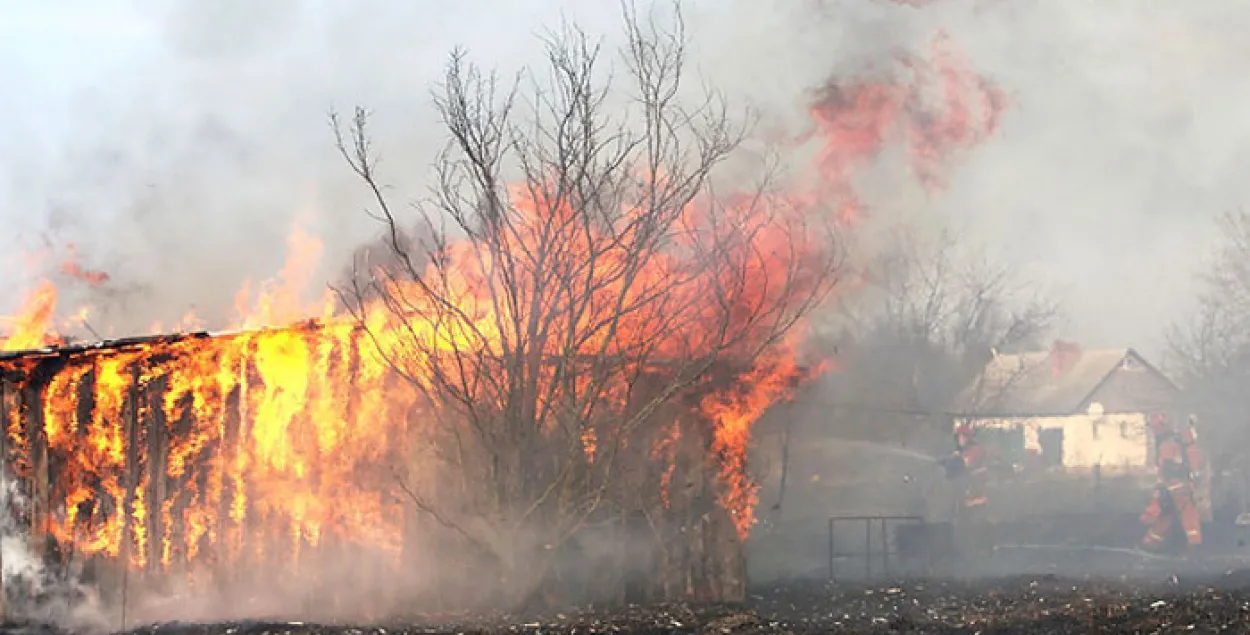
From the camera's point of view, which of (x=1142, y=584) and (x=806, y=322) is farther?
(x=806, y=322)

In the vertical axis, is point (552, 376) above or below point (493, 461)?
above

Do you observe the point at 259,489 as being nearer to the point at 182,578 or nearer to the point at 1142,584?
the point at 182,578

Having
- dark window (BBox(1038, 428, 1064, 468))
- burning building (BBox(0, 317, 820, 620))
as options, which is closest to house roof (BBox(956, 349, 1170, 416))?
dark window (BBox(1038, 428, 1064, 468))

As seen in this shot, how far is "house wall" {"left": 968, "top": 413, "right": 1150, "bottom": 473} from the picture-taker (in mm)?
45906

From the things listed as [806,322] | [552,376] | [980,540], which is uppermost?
[806,322]

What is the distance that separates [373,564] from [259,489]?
6.35 ft

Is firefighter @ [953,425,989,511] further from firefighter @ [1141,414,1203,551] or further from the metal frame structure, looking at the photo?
firefighter @ [1141,414,1203,551]

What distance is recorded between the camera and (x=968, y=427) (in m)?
36.4

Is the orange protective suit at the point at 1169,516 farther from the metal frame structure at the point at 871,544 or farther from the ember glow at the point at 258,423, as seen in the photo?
the ember glow at the point at 258,423

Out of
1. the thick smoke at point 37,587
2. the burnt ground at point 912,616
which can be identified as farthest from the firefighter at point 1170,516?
the thick smoke at point 37,587

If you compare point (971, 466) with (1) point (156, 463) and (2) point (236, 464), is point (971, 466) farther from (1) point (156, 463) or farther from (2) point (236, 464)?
(1) point (156, 463)

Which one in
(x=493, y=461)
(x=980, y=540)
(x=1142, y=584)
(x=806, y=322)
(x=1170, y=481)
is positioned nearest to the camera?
(x=493, y=461)

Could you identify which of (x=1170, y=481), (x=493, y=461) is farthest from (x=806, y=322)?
(x=1170, y=481)

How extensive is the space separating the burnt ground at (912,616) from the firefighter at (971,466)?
14.7 metres
